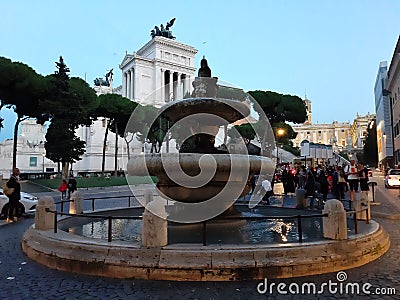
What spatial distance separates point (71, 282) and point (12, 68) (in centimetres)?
2883

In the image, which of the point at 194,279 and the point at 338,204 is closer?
the point at 194,279

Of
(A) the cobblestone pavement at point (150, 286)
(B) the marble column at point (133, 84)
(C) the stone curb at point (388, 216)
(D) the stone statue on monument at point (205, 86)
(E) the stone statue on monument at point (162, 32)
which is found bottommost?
(A) the cobblestone pavement at point (150, 286)

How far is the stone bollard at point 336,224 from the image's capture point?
6117mm

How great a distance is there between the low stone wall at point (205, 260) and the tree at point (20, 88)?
26.6m

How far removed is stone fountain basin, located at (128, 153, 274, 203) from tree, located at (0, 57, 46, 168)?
81.6 feet

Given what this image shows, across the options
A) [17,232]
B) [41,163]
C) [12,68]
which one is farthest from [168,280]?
[41,163]

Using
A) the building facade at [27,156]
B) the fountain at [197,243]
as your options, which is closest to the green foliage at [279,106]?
the fountain at [197,243]

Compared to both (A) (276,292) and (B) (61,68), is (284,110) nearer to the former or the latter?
(B) (61,68)

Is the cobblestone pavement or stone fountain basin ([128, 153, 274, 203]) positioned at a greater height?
stone fountain basin ([128, 153, 274, 203])

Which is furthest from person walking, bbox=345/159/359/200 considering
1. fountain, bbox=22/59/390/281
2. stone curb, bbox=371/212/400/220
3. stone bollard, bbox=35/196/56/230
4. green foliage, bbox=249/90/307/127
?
green foliage, bbox=249/90/307/127

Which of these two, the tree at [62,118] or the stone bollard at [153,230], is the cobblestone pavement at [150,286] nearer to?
the stone bollard at [153,230]

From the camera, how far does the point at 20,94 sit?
30.8m

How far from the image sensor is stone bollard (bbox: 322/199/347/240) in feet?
20.1

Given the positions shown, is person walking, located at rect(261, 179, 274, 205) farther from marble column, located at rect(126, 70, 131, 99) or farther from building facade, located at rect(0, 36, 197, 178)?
marble column, located at rect(126, 70, 131, 99)
